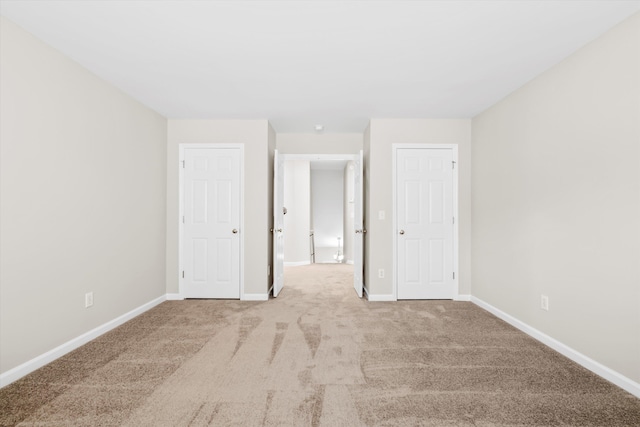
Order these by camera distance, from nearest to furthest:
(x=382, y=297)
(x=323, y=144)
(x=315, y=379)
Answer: (x=315, y=379) → (x=382, y=297) → (x=323, y=144)

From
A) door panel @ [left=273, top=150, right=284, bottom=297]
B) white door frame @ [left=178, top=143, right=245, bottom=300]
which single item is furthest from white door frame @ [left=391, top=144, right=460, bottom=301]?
white door frame @ [left=178, top=143, right=245, bottom=300]

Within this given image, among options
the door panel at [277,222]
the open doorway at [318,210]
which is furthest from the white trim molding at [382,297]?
the door panel at [277,222]

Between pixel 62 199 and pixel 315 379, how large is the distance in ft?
8.31

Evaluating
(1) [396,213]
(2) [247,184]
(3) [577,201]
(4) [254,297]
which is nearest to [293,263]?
(4) [254,297]

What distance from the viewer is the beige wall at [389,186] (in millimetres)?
4195

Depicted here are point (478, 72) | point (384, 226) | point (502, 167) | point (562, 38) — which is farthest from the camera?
point (384, 226)

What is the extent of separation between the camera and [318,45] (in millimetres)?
2402

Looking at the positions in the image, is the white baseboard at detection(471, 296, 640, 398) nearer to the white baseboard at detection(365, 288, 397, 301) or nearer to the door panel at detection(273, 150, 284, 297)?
the white baseboard at detection(365, 288, 397, 301)

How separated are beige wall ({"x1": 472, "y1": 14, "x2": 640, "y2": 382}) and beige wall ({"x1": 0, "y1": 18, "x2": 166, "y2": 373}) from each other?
425 centimetres

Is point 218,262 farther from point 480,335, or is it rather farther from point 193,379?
point 480,335

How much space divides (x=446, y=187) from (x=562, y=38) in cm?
217

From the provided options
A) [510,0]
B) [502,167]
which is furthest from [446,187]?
[510,0]

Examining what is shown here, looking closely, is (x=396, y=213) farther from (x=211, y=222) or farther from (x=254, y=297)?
(x=211, y=222)

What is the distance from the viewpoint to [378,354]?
2.53 metres
